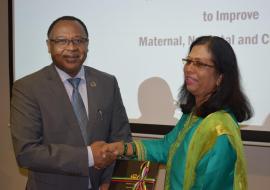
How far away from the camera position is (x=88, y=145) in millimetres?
2250

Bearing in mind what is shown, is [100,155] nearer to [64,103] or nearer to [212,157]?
[64,103]

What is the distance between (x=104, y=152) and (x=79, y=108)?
11.4 inches

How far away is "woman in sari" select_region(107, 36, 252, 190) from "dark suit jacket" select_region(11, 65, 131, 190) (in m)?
0.46

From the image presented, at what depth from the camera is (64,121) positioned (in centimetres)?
221

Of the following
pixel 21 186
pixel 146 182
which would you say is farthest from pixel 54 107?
pixel 21 186

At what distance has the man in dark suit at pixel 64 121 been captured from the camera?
6.93ft

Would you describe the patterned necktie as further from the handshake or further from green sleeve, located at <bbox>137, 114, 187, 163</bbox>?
green sleeve, located at <bbox>137, 114, 187, 163</bbox>

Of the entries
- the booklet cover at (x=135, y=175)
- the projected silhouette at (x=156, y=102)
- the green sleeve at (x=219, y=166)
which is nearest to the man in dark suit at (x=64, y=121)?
the booklet cover at (x=135, y=175)

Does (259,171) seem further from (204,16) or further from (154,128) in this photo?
(204,16)

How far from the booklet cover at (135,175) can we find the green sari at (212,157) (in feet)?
0.37

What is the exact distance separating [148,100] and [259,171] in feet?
3.21

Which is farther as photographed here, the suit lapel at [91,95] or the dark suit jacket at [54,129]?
the suit lapel at [91,95]

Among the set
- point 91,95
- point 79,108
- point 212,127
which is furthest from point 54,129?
point 212,127

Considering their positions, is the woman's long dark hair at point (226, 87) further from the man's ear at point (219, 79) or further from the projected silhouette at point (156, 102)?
the projected silhouette at point (156, 102)
